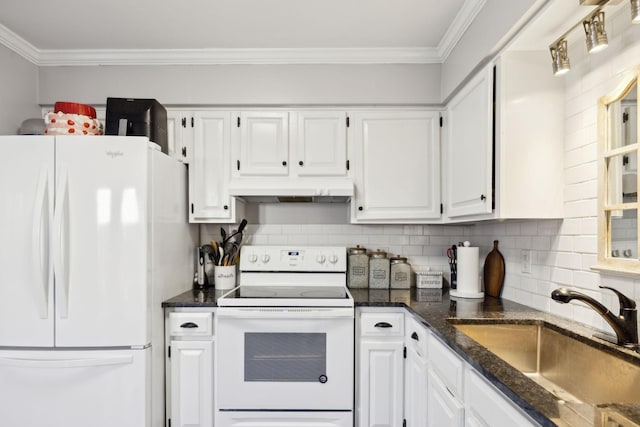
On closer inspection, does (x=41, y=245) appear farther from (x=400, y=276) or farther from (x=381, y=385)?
(x=400, y=276)

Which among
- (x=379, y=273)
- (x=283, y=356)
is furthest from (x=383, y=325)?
(x=283, y=356)

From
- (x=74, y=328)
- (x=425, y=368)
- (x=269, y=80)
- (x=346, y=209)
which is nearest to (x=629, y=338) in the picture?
(x=425, y=368)

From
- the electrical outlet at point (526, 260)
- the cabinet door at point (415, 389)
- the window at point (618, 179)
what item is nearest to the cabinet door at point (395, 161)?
the electrical outlet at point (526, 260)

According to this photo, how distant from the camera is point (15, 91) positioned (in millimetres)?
2215

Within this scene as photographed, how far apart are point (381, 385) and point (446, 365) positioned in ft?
2.37

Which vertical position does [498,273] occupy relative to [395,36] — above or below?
below

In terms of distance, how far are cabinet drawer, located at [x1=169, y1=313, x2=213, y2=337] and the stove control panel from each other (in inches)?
20.4

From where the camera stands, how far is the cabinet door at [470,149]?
1725mm

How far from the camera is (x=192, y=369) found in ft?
6.66

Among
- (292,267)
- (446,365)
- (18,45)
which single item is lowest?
(446,365)

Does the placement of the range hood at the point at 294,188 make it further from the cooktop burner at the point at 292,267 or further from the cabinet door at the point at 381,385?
the cabinet door at the point at 381,385

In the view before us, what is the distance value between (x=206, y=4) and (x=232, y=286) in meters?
1.68

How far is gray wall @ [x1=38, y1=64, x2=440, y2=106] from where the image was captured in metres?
2.37

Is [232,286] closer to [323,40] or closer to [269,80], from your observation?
[269,80]
